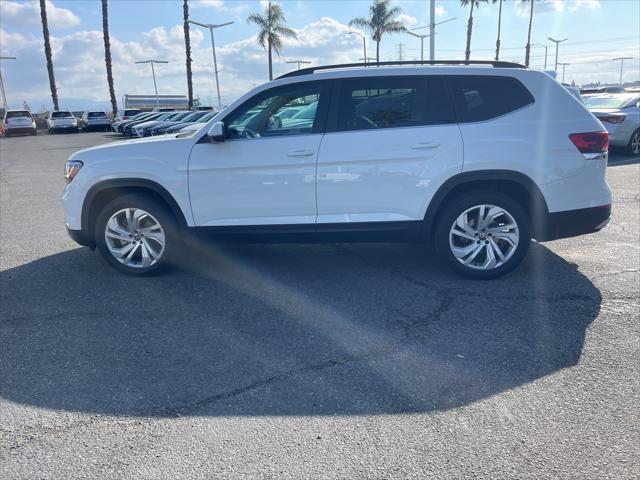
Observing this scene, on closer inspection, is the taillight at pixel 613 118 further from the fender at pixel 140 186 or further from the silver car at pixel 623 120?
the fender at pixel 140 186

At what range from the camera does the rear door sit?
482 centimetres

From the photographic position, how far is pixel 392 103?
493cm

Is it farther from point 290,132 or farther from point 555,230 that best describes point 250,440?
point 555,230

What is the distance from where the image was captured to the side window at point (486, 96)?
4.91 metres

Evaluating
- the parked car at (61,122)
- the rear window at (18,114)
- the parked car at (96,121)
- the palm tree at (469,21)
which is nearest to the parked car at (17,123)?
the rear window at (18,114)

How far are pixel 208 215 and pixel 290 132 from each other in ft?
3.68

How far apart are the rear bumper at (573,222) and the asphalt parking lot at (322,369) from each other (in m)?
0.47

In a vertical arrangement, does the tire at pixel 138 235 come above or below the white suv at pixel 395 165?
below

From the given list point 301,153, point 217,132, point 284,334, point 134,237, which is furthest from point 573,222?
point 134,237

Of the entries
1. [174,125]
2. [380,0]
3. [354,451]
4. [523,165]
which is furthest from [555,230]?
[380,0]

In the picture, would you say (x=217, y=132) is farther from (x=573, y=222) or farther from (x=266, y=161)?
(x=573, y=222)

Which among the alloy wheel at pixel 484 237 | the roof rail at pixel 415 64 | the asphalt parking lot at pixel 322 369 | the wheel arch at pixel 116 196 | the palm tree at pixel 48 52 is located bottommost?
the asphalt parking lot at pixel 322 369

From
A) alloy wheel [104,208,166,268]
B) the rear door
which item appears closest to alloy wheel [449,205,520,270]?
the rear door

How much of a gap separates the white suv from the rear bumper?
0.01 meters
